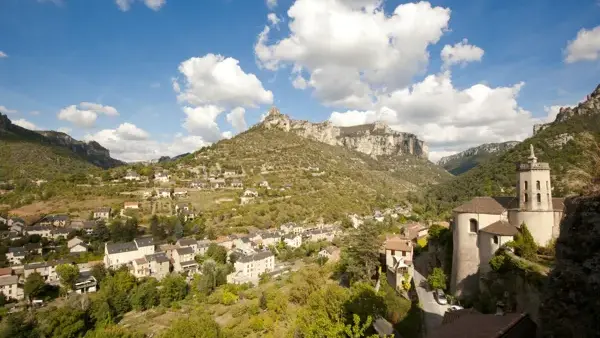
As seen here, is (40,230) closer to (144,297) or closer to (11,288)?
(11,288)

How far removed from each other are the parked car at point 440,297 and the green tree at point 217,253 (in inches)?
1448

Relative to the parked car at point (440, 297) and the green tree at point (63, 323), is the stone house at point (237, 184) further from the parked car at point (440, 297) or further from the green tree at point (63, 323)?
the parked car at point (440, 297)

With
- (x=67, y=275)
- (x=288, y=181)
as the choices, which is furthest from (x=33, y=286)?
(x=288, y=181)

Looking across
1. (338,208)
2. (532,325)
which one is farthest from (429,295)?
(338,208)

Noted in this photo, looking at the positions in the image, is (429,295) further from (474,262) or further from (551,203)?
(551,203)

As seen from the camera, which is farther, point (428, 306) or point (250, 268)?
point (250, 268)

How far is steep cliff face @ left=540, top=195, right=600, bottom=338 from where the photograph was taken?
489 cm

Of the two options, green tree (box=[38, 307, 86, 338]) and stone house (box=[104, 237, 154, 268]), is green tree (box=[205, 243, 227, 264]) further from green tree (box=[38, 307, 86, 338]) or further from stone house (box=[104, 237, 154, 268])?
green tree (box=[38, 307, 86, 338])

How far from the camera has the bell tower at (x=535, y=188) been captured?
1762 centimetres

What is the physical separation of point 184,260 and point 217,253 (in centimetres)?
531

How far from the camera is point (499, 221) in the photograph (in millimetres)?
19234

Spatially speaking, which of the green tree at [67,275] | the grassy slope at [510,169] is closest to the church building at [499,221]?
the grassy slope at [510,169]

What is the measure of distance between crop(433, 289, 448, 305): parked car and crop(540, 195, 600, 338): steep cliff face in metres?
16.7

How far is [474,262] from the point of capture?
2000cm
